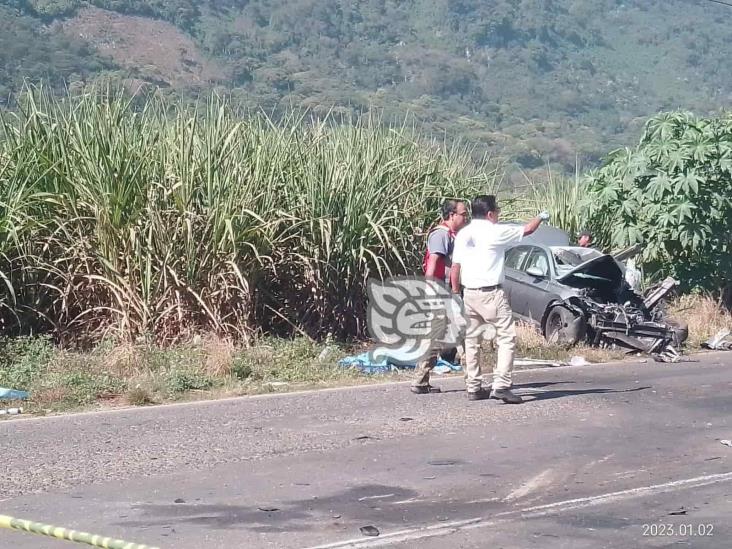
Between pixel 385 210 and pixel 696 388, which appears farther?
pixel 385 210

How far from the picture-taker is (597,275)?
51.9 feet

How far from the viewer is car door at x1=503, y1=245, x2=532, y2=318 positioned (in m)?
16.7

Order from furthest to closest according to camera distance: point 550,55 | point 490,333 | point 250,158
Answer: point 550,55 < point 250,158 < point 490,333

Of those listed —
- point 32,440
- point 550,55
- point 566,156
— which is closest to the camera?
point 32,440

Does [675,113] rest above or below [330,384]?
above

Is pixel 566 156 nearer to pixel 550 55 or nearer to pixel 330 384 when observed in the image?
pixel 550 55

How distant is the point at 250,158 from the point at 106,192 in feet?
7.02

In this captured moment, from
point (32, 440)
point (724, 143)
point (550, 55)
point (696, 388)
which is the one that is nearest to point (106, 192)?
point (32, 440)

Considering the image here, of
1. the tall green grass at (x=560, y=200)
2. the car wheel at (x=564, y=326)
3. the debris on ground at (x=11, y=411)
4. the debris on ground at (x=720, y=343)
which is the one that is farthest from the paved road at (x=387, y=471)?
the tall green grass at (x=560, y=200)

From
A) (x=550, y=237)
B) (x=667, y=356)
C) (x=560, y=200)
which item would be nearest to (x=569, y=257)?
(x=550, y=237)

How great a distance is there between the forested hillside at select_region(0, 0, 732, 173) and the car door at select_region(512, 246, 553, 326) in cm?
2808

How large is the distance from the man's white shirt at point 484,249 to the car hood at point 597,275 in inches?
217

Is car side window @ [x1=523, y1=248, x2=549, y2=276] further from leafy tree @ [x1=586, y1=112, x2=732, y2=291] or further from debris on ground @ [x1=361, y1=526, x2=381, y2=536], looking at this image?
debris on ground @ [x1=361, y1=526, x2=381, y2=536]

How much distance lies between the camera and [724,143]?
59.6 feet
